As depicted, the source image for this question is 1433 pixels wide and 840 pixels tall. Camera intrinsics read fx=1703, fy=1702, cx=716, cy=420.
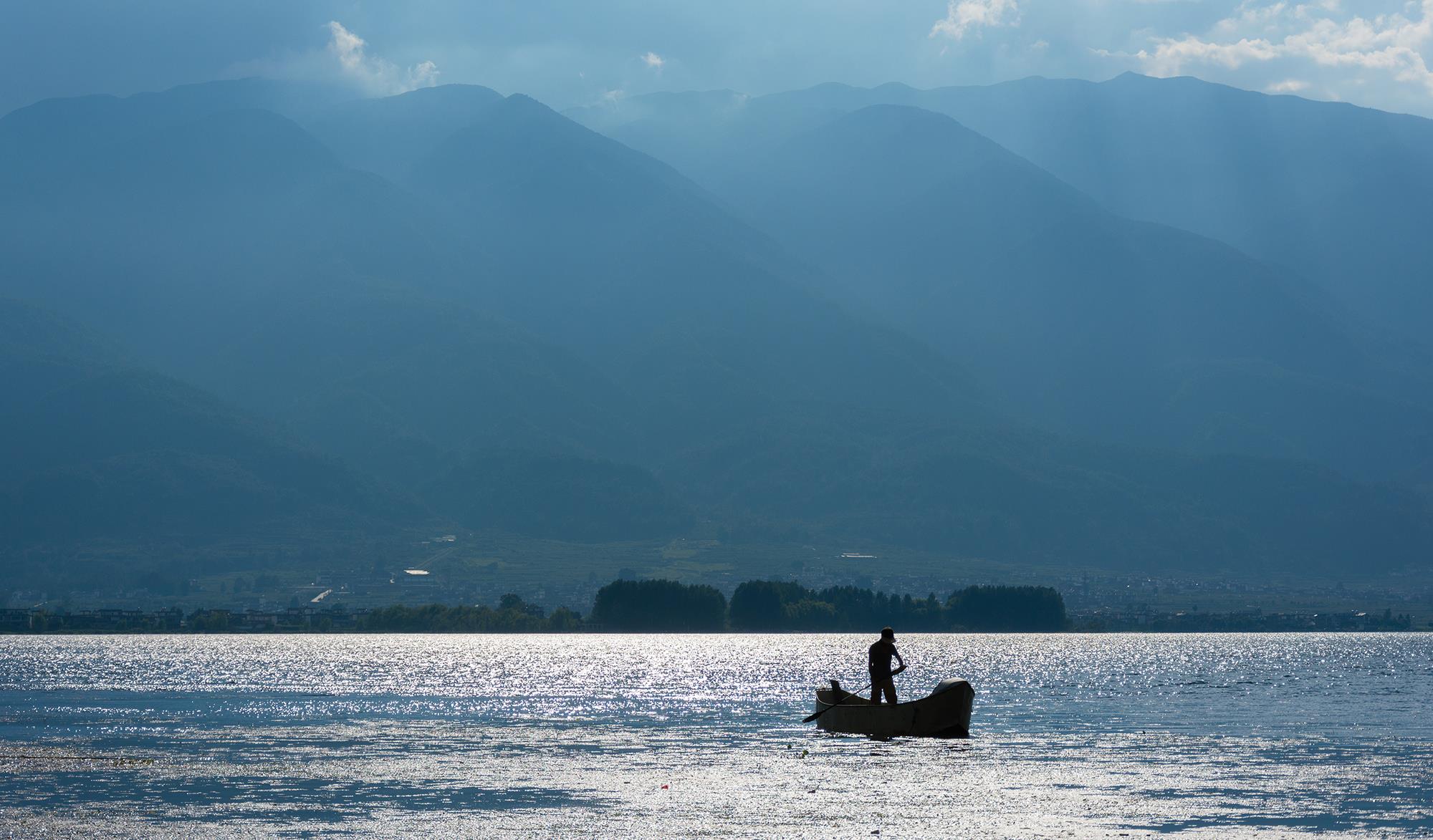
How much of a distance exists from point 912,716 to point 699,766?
1480 cm

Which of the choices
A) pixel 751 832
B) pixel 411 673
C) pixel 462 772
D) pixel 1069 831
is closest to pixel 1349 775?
pixel 1069 831

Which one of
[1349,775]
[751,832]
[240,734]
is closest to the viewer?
[751,832]

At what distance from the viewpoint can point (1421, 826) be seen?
45875 millimetres

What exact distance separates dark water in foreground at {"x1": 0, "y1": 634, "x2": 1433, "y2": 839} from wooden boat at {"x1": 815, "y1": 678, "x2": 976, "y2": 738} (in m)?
1.43

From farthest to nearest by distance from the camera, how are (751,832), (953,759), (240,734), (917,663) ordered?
(917,663) < (240,734) < (953,759) < (751,832)

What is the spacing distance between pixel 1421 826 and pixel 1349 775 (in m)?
12.9

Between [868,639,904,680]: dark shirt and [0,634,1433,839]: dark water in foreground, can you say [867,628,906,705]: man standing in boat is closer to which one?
[868,639,904,680]: dark shirt

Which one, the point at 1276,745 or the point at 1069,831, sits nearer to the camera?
the point at 1069,831

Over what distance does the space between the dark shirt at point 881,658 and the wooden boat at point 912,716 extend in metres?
1.44

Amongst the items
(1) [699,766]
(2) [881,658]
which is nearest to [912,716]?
(2) [881,658]

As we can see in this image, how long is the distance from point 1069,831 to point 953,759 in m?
19.2

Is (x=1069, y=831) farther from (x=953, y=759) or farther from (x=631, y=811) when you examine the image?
(x=953, y=759)

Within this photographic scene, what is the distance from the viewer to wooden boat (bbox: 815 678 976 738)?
72.1 m

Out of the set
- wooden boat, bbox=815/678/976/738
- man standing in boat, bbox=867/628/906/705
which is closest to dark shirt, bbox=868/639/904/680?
man standing in boat, bbox=867/628/906/705
